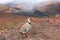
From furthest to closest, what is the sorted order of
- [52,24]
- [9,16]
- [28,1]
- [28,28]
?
[28,1] → [9,16] → [52,24] → [28,28]

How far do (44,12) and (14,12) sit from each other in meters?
0.63

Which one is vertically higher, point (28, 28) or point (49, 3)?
point (49, 3)

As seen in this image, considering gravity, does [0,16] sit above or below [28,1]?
below

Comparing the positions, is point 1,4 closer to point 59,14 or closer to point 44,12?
point 44,12

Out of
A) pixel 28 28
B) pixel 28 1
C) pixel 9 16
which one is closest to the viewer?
pixel 28 28

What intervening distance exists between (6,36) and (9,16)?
122 cm

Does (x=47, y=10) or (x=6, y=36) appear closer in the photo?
(x=6, y=36)

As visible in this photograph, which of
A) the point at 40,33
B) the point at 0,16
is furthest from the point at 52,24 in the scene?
the point at 0,16

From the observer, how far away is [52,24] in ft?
11.5

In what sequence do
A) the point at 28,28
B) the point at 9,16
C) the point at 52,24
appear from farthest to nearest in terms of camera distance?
the point at 9,16
the point at 52,24
the point at 28,28

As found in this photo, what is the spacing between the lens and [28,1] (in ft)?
15.0

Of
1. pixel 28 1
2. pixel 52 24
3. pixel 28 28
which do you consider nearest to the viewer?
pixel 28 28

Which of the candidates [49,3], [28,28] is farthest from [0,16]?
[28,28]

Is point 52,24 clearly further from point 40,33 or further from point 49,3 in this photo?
point 49,3
